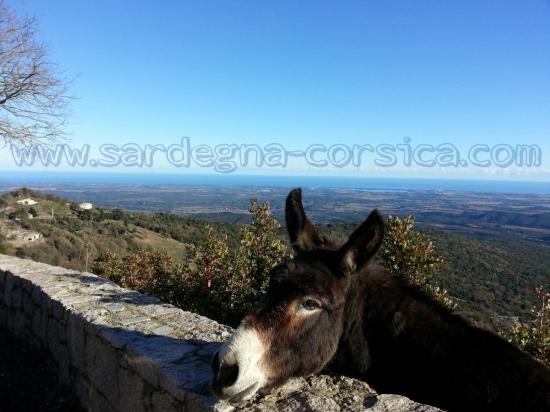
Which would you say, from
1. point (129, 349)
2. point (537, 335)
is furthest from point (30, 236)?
point (537, 335)

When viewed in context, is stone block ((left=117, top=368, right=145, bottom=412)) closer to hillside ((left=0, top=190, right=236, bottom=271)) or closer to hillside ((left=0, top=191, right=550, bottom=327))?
hillside ((left=0, top=191, right=550, bottom=327))

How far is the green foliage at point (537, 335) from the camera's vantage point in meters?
4.72

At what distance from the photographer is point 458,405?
7.51ft

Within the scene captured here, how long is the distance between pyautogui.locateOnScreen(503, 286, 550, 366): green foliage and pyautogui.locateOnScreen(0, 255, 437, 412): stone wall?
328 centimetres

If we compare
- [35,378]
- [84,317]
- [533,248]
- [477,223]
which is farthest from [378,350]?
[477,223]

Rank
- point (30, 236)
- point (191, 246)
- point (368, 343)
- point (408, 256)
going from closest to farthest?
point (368, 343)
point (408, 256)
point (191, 246)
point (30, 236)

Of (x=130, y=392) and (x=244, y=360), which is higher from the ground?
(x=244, y=360)

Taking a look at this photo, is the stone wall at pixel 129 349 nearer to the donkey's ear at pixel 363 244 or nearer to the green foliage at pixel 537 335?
the donkey's ear at pixel 363 244

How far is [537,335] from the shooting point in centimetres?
494

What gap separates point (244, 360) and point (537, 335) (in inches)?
171

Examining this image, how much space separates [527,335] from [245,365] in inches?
166

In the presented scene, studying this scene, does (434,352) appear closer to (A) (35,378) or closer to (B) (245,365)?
(B) (245,365)

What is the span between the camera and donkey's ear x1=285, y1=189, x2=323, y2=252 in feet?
9.51

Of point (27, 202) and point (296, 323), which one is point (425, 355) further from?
point (27, 202)
